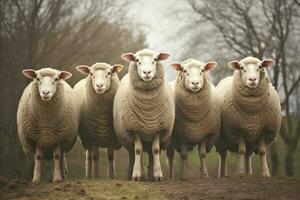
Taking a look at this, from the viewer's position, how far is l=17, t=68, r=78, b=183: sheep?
12.4 metres

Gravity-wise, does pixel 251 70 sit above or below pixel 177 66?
below

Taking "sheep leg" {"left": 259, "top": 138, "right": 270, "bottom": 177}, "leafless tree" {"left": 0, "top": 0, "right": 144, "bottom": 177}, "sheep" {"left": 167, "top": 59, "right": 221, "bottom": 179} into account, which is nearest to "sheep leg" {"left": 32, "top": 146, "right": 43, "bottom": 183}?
"sheep" {"left": 167, "top": 59, "right": 221, "bottom": 179}

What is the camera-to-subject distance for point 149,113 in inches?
489

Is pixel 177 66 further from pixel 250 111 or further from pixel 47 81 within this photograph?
pixel 47 81

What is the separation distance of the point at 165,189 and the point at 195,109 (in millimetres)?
3002

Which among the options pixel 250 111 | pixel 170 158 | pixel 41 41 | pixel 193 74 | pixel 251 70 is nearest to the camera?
pixel 251 70

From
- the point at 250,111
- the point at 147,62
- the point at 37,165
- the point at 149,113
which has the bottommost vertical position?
the point at 37,165

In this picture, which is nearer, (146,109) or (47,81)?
(47,81)

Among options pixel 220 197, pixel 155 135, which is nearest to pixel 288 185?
pixel 220 197

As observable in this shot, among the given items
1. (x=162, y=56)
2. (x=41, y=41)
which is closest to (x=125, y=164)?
(x=41, y=41)

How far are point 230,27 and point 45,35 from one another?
6503mm

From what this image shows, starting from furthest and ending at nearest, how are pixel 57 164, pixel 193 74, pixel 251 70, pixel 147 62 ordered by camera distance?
pixel 193 74 → pixel 251 70 → pixel 57 164 → pixel 147 62

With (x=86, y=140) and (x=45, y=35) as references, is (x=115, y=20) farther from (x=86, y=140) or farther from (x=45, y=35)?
(x=86, y=140)

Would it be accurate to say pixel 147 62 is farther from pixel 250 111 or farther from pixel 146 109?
pixel 250 111
